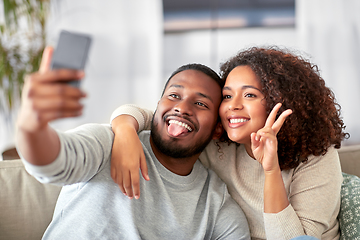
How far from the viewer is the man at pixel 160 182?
0.95 meters

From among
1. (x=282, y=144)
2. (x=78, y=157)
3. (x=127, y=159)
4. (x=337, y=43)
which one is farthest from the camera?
(x=337, y=43)

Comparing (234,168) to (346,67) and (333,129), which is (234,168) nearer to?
(333,129)

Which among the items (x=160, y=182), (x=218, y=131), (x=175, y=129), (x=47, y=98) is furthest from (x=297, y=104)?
(x=47, y=98)

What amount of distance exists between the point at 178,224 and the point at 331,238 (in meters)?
0.66

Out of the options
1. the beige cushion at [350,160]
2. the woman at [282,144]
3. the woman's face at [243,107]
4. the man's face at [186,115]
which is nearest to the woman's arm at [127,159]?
the woman at [282,144]

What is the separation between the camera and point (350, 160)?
171cm

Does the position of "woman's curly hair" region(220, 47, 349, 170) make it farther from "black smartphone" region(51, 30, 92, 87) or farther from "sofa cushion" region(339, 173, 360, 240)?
"black smartphone" region(51, 30, 92, 87)

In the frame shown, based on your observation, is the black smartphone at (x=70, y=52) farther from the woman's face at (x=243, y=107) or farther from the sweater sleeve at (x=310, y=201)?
the sweater sleeve at (x=310, y=201)

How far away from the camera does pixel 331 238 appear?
136 centimetres

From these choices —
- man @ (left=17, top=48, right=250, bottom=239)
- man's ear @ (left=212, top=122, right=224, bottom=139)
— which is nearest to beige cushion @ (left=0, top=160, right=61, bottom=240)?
man @ (left=17, top=48, right=250, bottom=239)

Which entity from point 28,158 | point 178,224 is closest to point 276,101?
point 178,224

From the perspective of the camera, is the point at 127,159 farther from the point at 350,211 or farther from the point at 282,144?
the point at 350,211

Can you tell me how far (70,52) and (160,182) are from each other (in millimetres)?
666

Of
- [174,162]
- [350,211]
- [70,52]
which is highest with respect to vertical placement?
[70,52]
